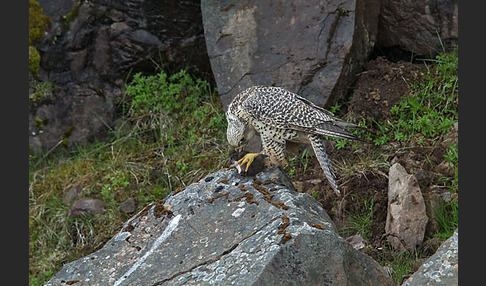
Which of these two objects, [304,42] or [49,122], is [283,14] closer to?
[304,42]

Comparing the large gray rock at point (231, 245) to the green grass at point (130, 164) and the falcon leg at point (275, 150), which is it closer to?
the falcon leg at point (275, 150)

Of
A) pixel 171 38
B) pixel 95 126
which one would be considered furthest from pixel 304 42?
pixel 95 126

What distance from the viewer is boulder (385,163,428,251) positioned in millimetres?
5285

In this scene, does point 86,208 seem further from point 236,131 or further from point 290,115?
point 290,115

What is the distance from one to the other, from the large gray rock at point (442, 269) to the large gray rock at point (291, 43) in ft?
10.3

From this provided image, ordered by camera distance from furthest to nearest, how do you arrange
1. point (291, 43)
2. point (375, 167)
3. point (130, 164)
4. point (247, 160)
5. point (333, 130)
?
point (130, 164)
point (291, 43)
point (375, 167)
point (333, 130)
point (247, 160)

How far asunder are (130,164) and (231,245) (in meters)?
3.70

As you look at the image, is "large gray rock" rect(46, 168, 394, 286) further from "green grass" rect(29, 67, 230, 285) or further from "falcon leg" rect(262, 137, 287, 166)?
"green grass" rect(29, 67, 230, 285)

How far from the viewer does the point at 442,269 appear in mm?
3545

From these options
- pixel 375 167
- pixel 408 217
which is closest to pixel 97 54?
pixel 375 167

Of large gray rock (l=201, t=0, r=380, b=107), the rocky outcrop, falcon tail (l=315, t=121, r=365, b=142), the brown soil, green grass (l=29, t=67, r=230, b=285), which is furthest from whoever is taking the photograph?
the rocky outcrop

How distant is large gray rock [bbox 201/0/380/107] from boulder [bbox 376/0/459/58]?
0.82 feet

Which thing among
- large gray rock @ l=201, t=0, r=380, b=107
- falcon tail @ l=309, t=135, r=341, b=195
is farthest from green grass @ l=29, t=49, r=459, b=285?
falcon tail @ l=309, t=135, r=341, b=195

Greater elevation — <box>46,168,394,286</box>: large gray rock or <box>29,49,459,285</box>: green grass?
<box>46,168,394,286</box>: large gray rock
